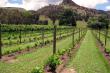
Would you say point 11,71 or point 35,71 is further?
point 11,71

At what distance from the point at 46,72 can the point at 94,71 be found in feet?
8.64

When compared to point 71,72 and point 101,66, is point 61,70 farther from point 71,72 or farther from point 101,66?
point 101,66

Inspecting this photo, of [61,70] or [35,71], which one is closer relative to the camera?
[35,71]

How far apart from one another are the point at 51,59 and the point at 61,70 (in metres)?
0.97

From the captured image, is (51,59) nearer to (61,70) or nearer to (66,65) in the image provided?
(61,70)

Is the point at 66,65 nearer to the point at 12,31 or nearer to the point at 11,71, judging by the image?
the point at 11,71

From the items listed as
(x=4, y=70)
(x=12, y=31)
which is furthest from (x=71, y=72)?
(x=12, y=31)

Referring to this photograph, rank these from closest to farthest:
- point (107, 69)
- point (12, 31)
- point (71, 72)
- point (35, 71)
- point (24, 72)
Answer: point (35, 71), point (24, 72), point (71, 72), point (107, 69), point (12, 31)

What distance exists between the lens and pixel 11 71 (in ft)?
40.9

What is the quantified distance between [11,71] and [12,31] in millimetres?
32902

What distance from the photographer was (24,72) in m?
12.2

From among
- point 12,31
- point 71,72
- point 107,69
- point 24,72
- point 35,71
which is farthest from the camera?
point 12,31

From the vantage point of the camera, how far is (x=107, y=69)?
14.2 m

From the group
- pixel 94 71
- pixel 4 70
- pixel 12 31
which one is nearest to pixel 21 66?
pixel 4 70
